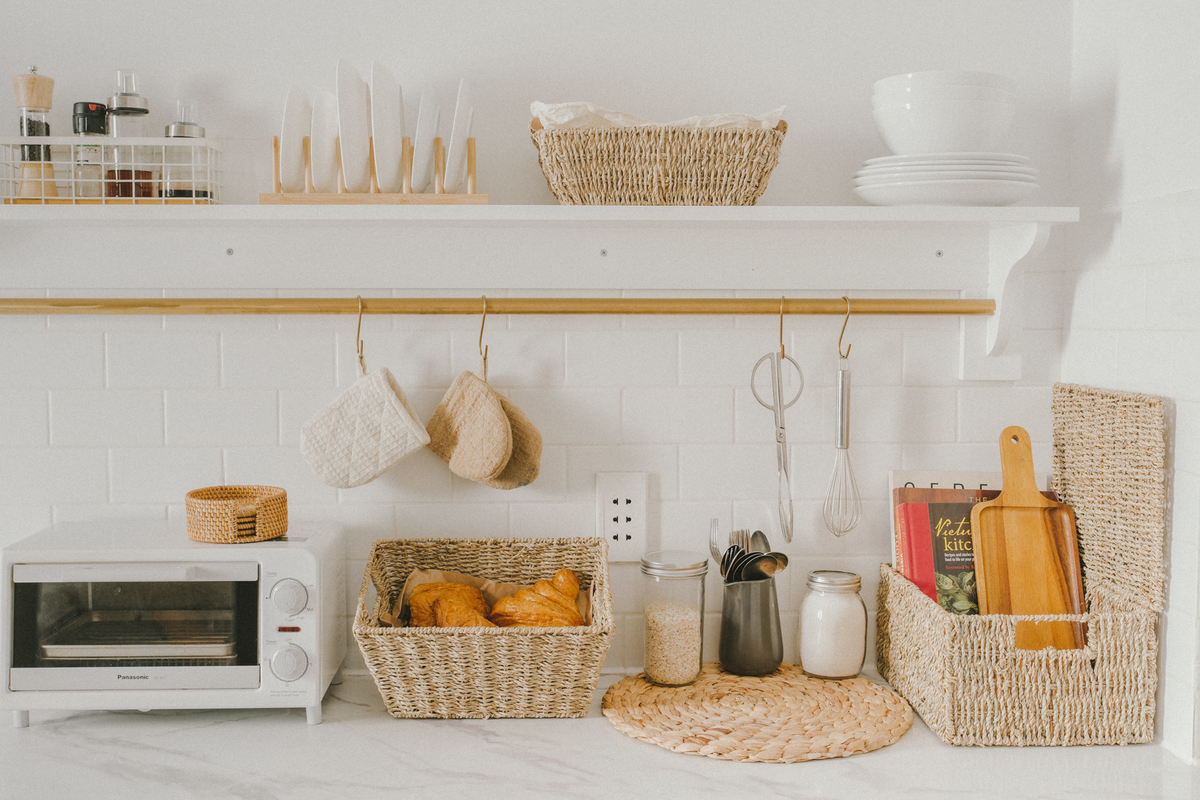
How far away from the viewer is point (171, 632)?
1076 mm

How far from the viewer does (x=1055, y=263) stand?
49.8 inches

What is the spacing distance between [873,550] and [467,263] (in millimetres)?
669

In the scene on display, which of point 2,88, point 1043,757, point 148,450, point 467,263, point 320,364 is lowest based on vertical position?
point 1043,757

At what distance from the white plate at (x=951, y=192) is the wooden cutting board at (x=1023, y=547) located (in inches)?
11.6

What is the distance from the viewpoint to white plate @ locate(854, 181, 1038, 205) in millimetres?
1087

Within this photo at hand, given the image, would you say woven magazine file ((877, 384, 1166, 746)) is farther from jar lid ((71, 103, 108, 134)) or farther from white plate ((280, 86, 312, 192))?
jar lid ((71, 103, 108, 134))

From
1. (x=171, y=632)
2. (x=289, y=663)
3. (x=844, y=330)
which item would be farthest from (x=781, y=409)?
(x=171, y=632)

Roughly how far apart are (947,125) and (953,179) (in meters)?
0.06

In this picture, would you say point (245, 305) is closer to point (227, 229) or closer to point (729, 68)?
point (227, 229)

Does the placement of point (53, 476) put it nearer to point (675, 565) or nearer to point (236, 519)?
point (236, 519)

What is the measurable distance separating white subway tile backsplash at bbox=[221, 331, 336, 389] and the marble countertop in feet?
1.38

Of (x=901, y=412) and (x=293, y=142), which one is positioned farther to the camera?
(x=901, y=412)

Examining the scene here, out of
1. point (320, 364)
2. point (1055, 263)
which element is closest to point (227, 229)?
point (320, 364)

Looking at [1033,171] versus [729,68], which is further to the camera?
[729,68]
